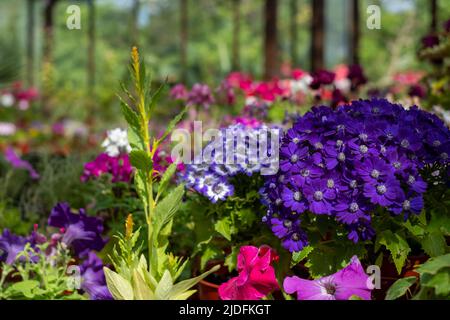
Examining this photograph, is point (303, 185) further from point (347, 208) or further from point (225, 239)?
point (225, 239)

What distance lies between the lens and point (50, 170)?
3.74 m

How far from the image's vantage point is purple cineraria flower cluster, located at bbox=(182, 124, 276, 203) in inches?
97.3

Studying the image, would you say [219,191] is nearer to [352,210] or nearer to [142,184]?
[142,184]

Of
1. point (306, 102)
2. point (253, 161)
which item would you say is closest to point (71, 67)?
point (306, 102)

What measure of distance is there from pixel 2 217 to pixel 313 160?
195 centimetres

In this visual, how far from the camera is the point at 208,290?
263 centimetres

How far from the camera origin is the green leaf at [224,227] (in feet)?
8.13

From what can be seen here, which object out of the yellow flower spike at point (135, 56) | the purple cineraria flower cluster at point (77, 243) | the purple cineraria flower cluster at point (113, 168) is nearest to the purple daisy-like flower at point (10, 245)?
the purple cineraria flower cluster at point (77, 243)

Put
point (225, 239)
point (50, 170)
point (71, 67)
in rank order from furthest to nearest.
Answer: point (71, 67), point (50, 170), point (225, 239)

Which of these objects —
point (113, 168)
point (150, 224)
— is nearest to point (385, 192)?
point (150, 224)

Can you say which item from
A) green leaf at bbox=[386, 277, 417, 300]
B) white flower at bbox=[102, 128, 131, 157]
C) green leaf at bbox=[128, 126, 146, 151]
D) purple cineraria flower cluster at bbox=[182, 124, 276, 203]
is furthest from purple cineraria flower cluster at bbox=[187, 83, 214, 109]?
green leaf at bbox=[386, 277, 417, 300]

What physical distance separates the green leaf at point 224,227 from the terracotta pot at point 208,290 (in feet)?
0.74

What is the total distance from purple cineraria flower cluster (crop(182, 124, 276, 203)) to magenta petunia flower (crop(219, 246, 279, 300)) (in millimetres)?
372

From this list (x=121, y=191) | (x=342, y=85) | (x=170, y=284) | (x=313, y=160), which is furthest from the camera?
(x=342, y=85)
